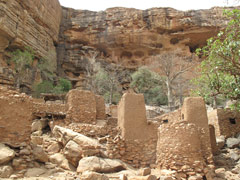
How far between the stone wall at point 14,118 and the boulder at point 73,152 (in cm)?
142

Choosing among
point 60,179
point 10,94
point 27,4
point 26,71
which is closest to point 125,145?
point 60,179

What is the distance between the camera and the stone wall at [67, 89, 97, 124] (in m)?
12.2

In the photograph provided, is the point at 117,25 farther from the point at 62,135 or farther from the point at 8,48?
the point at 62,135

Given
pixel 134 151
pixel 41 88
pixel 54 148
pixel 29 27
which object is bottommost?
pixel 134 151

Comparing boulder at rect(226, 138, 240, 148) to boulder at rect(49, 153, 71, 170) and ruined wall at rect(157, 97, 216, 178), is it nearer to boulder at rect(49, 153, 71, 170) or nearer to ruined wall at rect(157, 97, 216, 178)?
ruined wall at rect(157, 97, 216, 178)

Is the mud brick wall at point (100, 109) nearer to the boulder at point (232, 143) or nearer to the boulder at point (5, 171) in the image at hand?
the boulder at point (232, 143)

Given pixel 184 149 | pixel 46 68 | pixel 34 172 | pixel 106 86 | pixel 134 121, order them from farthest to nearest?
1. pixel 106 86
2. pixel 46 68
3. pixel 134 121
4. pixel 184 149
5. pixel 34 172

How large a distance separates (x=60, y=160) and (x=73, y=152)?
0.56 m

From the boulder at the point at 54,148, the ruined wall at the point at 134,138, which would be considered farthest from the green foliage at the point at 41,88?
the ruined wall at the point at 134,138

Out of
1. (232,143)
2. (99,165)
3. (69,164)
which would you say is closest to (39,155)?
(69,164)

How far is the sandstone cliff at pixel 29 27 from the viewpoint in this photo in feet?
75.5

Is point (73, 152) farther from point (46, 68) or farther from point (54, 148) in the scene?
point (46, 68)

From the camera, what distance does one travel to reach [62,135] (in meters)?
9.41

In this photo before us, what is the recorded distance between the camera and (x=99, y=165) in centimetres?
796
